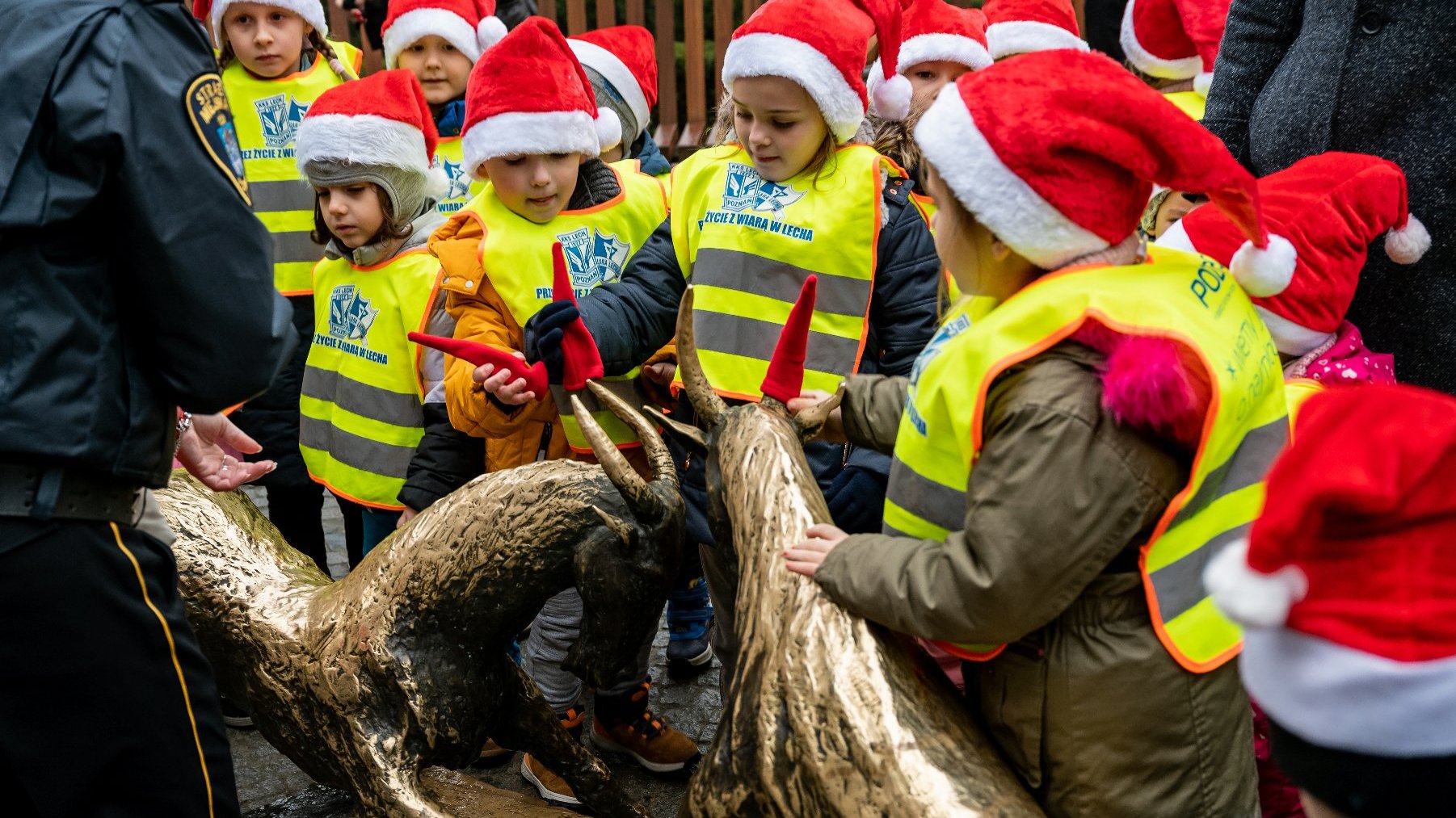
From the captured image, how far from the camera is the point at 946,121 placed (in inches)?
72.2

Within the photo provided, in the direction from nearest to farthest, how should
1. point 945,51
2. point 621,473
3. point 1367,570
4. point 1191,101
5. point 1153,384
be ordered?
point 1367,570 < point 1153,384 < point 621,473 < point 945,51 < point 1191,101

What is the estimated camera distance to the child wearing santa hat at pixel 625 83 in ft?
14.5

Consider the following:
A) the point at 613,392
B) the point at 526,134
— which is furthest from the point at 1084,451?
the point at 526,134

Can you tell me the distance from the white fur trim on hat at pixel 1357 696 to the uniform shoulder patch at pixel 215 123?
1727 mm

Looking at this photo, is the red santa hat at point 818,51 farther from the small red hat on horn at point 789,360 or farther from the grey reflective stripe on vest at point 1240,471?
the grey reflective stripe on vest at point 1240,471

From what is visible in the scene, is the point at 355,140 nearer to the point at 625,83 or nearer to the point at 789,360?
the point at 625,83

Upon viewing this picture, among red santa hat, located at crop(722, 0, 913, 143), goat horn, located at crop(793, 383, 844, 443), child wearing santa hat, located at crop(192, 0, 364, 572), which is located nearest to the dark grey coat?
red santa hat, located at crop(722, 0, 913, 143)

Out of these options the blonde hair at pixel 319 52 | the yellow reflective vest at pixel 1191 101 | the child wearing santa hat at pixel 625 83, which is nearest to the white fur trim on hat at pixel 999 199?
the child wearing santa hat at pixel 625 83

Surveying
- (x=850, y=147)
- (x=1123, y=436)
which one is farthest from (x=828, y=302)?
(x=1123, y=436)

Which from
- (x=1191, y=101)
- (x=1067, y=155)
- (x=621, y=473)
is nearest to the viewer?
(x=1067, y=155)

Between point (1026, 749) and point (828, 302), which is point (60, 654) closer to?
point (1026, 749)

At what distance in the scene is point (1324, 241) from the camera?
2387 mm

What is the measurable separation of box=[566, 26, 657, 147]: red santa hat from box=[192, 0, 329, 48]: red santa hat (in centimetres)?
95

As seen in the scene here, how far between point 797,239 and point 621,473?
96 centimetres
